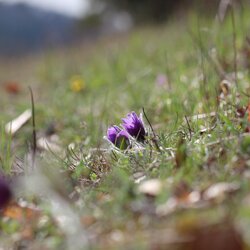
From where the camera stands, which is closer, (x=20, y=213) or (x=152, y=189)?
(x=152, y=189)

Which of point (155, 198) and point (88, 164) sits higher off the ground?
point (155, 198)

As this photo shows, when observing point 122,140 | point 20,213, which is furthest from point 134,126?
point 20,213

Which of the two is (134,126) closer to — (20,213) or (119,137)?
(119,137)

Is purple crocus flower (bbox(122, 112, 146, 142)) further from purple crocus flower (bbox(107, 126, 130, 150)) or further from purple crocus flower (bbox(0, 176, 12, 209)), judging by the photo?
purple crocus flower (bbox(0, 176, 12, 209))

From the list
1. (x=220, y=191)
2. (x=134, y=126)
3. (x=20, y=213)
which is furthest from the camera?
(x=134, y=126)

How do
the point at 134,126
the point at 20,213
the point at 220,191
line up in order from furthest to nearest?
the point at 134,126 → the point at 20,213 → the point at 220,191

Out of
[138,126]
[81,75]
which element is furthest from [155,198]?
[81,75]

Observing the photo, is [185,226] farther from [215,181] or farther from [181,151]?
[181,151]

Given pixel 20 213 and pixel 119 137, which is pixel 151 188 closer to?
pixel 20 213
